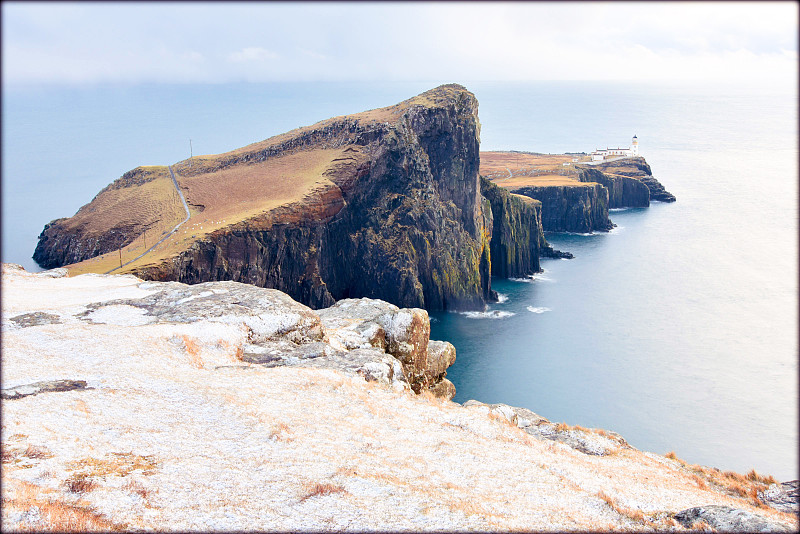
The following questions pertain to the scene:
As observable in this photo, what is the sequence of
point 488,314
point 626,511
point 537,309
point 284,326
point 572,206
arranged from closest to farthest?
point 626,511 < point 284,326 < point 488,314 < point 537,309 < point 572,206

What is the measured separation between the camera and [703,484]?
22094 millimetres

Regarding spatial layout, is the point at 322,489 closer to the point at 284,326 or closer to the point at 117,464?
the point at 117,464

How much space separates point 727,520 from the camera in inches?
586

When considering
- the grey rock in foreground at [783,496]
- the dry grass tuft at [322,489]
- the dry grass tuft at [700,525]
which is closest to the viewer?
the dry grass tuft at [700,525]

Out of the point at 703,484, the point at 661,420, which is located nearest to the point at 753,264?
the point at 661,420

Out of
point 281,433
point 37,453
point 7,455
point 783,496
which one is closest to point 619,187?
point 783,496

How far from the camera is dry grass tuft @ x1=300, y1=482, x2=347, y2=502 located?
15234 millimetres

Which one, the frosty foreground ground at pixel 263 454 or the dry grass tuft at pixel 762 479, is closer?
the frosty foreground ground at pixel 263 454

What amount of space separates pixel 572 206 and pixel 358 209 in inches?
3710

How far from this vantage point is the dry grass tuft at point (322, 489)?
15234 mm

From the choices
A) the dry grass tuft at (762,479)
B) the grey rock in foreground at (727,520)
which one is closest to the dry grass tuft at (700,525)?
the grey rock in foreground at (727,520)

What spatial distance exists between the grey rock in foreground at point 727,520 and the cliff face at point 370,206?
244ft

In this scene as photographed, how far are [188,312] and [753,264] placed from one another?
127199 millimetres

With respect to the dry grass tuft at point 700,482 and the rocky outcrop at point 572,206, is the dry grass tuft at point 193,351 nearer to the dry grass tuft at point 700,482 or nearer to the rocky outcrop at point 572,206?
the dry grass tuft at point 700,482
